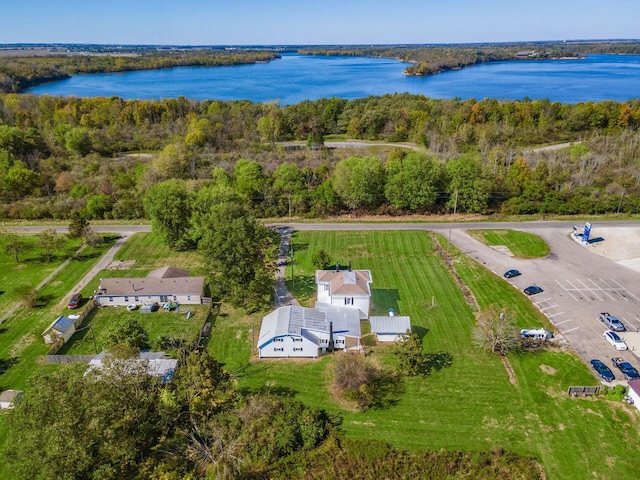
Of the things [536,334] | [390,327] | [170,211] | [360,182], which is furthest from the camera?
[360,182]

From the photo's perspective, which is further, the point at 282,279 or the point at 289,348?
the point at 282,279

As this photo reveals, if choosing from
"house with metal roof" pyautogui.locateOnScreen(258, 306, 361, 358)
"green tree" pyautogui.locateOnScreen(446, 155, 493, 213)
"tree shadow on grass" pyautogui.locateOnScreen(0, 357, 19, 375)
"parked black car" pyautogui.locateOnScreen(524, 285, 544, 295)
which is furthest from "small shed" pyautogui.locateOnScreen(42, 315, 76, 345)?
"green tree" pyautogui.locateOnScreen(446, 155, 493, 213)

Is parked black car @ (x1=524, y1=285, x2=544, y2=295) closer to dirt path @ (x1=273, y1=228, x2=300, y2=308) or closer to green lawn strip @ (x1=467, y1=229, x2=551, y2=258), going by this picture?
green lawn strip @ (x1=467, y1=229, x2=551, y2=258)

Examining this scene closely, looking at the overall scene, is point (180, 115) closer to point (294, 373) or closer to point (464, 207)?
point (464, 207)

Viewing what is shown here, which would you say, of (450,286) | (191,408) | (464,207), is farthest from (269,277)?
(464,207)

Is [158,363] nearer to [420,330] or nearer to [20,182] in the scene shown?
[420,330]

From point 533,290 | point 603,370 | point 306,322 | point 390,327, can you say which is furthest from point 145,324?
point 603,370

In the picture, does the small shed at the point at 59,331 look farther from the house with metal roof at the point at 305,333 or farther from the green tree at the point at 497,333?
the green tree at the point at 497,333

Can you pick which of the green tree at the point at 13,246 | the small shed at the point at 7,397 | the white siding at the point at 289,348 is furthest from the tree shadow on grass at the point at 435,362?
the green tree at the point at 13,246

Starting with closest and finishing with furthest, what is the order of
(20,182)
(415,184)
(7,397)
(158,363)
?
(7,397) → (158,363) → (415,184) → (20,182)
